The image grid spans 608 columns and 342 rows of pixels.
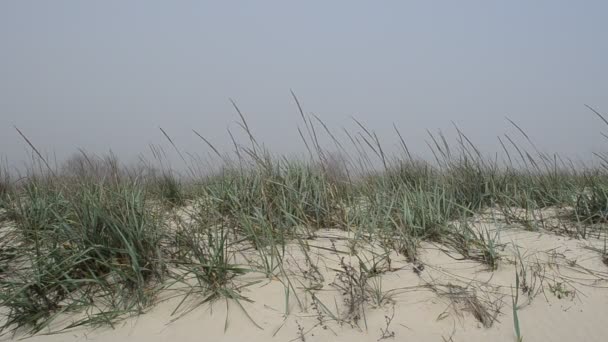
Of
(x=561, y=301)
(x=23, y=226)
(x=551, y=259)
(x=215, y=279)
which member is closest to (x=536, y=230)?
(x=551, y=259)

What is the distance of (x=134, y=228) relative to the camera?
Answer: 220 centimetres

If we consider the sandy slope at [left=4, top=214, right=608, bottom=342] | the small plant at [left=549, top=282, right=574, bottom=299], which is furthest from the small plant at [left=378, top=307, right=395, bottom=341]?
the small plant at [left=549, top=282, right=574, bottom=299]

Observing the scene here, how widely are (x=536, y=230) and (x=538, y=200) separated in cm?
96

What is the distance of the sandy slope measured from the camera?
5.81 ft

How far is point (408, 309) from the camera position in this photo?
6.24 feet

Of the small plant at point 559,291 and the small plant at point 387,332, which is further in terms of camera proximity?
the small plant at point 559,291

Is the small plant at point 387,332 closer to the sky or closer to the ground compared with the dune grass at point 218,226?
closer to the ground

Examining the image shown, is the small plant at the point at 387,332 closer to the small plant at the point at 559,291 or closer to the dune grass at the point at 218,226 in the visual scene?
the dune grass at the point at 218,226

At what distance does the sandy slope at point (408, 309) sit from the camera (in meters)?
1.77

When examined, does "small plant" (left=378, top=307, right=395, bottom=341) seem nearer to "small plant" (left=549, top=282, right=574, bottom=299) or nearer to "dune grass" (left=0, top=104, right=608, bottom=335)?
"dune grass" (left=0, top=104, right=608, bottom=335)

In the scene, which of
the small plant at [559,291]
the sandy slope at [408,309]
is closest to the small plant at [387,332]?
the sandy slope at [408,309]

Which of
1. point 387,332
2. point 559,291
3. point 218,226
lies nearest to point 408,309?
point 387,332

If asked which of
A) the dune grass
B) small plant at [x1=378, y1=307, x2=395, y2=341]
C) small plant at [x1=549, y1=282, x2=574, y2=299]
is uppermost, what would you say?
the dune grass

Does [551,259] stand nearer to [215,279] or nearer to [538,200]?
[538,200]
